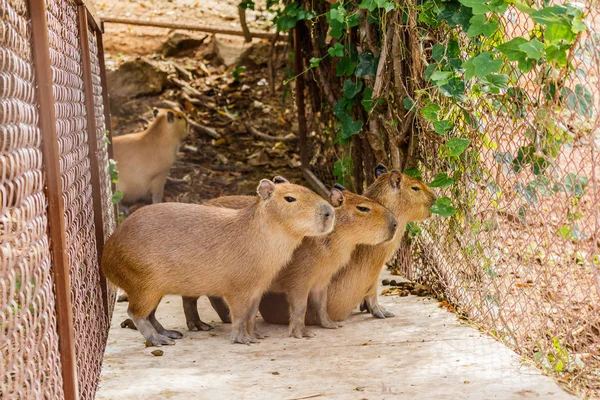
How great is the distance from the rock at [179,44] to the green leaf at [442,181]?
598cm

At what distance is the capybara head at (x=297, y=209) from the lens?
4348 mm

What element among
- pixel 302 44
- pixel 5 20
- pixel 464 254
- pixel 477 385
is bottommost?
pixel 477 385

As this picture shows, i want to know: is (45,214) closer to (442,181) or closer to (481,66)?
(481,66)

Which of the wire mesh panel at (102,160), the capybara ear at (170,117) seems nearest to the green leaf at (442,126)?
the wire mesh panel at (102,160)

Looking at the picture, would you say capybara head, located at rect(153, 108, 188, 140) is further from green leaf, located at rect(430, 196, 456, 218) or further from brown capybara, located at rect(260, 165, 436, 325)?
green leaf, located at rect(430, 196, 456, 218)

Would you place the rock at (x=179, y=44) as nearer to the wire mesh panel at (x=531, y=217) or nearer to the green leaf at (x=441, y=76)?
the wire mesh panel at (x=531, y=217)

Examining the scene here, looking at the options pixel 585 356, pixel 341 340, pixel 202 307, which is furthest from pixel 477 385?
pixel 202 307

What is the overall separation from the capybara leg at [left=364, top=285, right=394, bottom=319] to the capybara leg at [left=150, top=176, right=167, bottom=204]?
3501 millimetres

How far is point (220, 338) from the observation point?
453cm

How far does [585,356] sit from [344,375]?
3.92 ft

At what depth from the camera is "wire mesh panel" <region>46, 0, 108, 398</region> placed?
3.32 metres

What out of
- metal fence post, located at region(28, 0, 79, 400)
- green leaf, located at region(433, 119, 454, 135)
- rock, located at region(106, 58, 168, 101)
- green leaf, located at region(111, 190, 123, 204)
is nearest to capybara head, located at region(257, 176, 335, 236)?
green leaf, located at region(433, 119, 454, 135)

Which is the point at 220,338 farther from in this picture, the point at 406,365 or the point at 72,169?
the point at 72,169

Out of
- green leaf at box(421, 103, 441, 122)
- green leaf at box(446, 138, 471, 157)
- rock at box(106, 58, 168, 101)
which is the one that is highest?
rock at box(106, 58, 168, 101)
